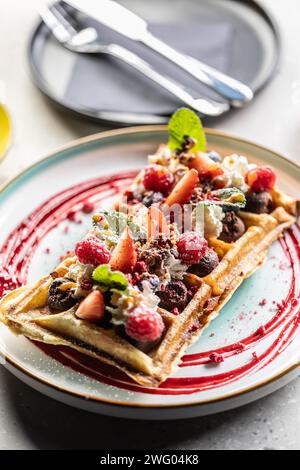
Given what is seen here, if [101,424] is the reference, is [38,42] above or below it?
above

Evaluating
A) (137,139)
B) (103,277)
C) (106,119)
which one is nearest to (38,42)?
(106,119)

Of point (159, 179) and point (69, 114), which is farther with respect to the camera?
point (69, 114)

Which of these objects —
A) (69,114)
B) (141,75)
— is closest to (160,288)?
(69,114)

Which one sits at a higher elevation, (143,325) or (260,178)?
(260,178)

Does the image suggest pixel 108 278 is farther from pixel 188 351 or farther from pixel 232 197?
pixel 232 197

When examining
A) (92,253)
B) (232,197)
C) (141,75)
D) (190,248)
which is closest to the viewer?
(92,253)

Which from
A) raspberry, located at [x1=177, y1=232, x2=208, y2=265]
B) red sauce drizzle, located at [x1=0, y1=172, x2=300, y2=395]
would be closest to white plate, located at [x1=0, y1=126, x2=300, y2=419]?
red sauce drizzle, located at [x1=0, y1=172, x2=300, y2=395]
